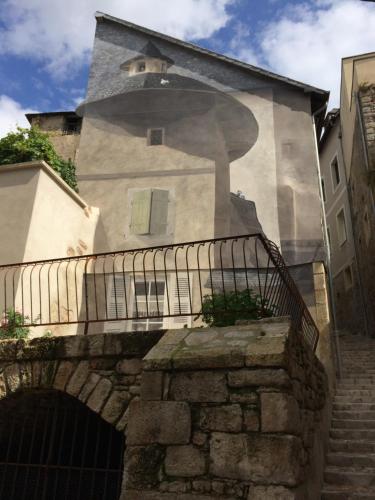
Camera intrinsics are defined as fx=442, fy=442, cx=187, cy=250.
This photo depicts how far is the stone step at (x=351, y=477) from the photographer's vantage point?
14.6ft

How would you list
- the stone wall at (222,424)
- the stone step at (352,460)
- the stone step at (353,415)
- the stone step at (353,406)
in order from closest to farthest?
the stone wall at (222,424) → the stone step at (352,460) → the stone step at (353,415) → the stone step at (353,406)

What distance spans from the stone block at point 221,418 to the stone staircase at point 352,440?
1.76m

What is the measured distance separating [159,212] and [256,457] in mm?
7622

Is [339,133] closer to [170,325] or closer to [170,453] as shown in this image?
[170,325]

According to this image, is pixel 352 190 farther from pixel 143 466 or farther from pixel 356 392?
pixel 143 466

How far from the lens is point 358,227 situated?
15242 mm

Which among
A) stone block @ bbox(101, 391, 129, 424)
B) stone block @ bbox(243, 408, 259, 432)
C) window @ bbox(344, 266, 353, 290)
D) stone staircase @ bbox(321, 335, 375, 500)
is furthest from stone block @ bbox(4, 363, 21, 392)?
window @ bbox(344, 266, 353, 290)

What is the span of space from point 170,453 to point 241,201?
7598 mm

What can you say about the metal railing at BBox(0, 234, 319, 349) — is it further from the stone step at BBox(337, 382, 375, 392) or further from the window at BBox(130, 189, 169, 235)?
the stone step at BBox(337, 382, 375, 392)

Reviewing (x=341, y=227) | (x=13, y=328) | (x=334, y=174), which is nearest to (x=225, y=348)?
(x=13, y=328)

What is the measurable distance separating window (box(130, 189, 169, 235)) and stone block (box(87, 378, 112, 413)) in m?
5.91

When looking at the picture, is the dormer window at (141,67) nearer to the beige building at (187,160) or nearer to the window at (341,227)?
the beige building at (187,160)

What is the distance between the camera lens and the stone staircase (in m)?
4.33

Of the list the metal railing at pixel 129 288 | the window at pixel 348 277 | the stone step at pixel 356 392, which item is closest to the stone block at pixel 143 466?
the metal railing at pixel 129 288
